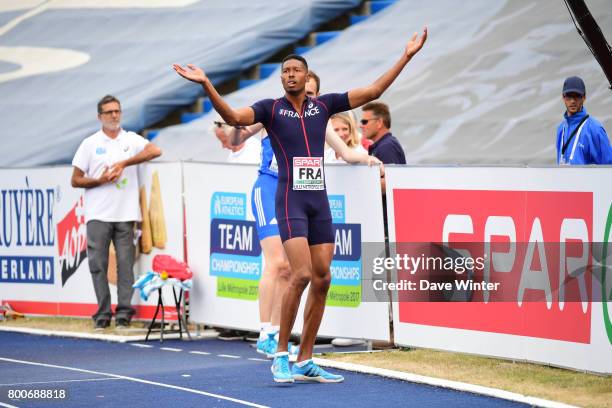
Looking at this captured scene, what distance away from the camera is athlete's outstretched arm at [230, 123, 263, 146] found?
36.0ft

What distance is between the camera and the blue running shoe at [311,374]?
9289 millimetres

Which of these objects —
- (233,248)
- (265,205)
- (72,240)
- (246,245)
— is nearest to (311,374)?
(265,205)

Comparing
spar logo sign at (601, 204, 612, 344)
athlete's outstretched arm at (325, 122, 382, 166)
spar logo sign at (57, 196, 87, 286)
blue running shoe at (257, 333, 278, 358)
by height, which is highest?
athlete's outstretched arm at (325, 122, 382, 166)

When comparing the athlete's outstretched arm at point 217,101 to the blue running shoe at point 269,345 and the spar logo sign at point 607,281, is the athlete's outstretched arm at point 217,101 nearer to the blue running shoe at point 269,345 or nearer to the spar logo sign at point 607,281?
the blue running shoe at point 269,345

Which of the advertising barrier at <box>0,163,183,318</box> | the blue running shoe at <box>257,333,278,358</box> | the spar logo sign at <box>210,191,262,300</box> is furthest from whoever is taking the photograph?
the advertising barrier at <box>0,163,183,318</box>

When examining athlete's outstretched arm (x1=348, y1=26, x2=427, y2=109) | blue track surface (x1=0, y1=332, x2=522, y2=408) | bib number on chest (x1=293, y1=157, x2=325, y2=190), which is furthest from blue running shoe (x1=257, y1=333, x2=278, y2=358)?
athlete's outstretched arm (x1=348, y1=26, x2=427, y2=109)

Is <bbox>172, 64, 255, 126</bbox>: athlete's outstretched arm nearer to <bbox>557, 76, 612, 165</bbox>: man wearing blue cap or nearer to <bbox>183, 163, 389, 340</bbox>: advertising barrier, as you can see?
<bbox>183, 163, 389, 340</bbox>: advertising barrier

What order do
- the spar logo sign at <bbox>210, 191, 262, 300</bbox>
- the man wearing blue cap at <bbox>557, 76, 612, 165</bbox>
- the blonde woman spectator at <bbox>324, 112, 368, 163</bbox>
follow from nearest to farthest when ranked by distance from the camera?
1. the man wearing blue cap at <bbox>557, 76, 612, 165</bbox>
2. the blonde woman spectator at <bbox>324, 112, 368, 163</bbox>
3. the spar logo sign at <bbox>210, 191, 262, 300</bbox>

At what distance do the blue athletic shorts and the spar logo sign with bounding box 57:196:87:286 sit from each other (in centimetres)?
356

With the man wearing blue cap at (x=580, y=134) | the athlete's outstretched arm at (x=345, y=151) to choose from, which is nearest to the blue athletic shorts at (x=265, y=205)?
the athlete's outstretched arm at (x=345, y=151)

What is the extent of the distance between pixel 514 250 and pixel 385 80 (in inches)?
63.7

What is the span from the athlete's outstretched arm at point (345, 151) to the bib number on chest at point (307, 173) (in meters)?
1.39

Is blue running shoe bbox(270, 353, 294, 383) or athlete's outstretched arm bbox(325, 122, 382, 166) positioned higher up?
athlete's outstretched arm bbox(325, 122, 382, 166)

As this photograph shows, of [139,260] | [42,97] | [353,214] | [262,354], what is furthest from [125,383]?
[42,97]
